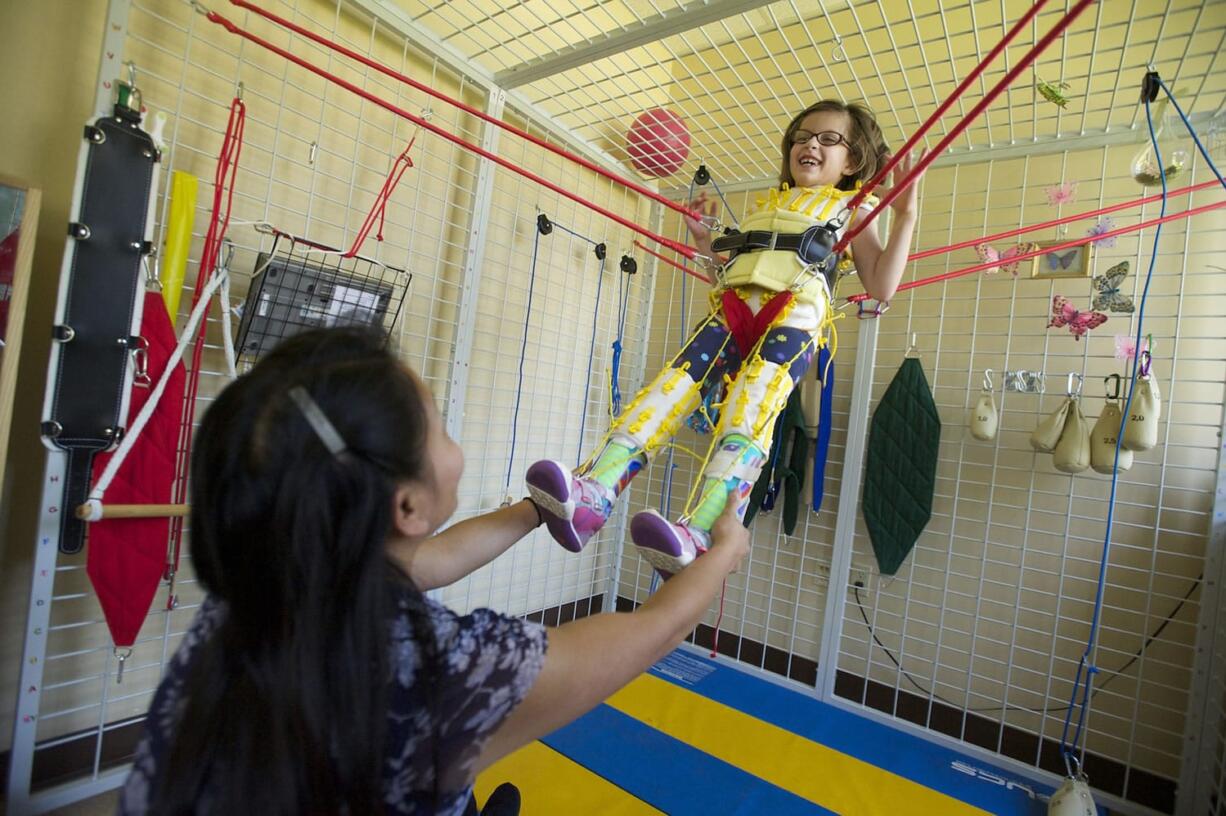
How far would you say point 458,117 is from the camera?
2023mm

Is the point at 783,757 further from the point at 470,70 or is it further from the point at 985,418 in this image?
the point at 470,70

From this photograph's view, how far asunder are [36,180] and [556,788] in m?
1.98

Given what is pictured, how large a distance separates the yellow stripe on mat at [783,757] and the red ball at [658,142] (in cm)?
218

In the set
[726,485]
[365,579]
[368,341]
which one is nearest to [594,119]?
[726,485]

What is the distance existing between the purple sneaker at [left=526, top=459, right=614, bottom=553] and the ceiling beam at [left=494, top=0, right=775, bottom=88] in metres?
1.34

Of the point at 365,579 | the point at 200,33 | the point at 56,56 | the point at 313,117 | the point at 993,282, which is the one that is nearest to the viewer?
the point at 365,579

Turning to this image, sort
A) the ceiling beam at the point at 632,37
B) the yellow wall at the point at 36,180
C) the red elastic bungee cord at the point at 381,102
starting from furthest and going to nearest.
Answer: the ceiling beam at the point at 632,37
the yellow wall at the point at 36,180
the red elastic bungee cord at the point at 381,102

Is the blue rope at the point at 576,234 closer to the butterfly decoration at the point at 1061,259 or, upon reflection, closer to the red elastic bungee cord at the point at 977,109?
the red elastic bungee cord at the point at 977,109

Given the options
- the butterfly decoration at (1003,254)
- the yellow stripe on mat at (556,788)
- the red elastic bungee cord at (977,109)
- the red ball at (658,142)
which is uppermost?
the red ball at (658,142)

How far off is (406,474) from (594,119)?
2181 mm

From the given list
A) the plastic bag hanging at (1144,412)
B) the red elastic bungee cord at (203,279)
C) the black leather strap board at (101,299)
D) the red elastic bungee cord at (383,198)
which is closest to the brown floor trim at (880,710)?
the red elastic bungee cord at (203,279)

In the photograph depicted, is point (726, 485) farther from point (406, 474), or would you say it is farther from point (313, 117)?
point (313, 117)

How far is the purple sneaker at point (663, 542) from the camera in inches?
35.0

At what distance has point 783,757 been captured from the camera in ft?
5.57
